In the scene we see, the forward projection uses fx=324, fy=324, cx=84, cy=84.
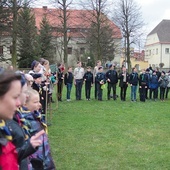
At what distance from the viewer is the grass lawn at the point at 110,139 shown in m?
6.25

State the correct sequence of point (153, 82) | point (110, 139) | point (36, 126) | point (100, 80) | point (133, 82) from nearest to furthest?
point (36, 126), point (110, 139), point (133, 82), point (100, 80), point (153, 82)

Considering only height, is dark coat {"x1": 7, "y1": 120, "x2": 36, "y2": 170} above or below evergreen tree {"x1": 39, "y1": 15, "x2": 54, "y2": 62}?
below

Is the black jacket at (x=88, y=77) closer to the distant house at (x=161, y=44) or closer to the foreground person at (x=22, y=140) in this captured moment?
the foreground person at (x=22, y=140)

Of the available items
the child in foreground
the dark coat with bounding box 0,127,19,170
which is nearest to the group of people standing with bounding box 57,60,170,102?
the child in foreground

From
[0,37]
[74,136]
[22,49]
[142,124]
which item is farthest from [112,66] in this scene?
[22,49]

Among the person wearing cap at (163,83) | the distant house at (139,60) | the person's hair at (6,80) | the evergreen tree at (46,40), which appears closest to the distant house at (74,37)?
the evergreen tree at (46,40)

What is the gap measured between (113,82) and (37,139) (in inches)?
562

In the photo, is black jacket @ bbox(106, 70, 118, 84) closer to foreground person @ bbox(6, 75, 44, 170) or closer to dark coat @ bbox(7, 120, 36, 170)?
foreground person @ bbox(6, 75, 44, 170)

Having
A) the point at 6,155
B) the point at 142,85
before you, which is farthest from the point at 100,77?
the point at 6,155

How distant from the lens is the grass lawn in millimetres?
6246

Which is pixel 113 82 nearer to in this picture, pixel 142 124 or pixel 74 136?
pixel 142 124

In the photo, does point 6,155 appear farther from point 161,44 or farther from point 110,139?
point 161,44

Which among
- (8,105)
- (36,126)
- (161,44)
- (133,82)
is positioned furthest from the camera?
(161,44)

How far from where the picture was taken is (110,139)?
26.4 ft
